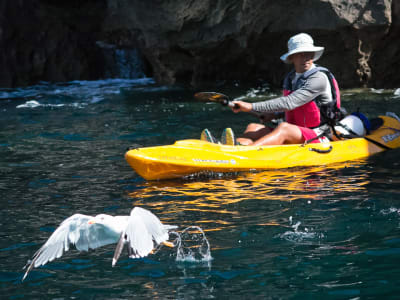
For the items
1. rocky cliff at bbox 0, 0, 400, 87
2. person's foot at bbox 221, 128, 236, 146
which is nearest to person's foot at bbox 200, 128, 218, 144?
person's foot at bbox 221, 128, 236, 146

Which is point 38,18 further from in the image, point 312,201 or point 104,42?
point 312,201

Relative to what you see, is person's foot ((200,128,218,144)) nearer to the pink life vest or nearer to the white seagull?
the pink life vest

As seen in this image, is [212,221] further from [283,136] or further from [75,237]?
[283,136]

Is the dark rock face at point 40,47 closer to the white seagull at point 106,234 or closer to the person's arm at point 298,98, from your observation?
the person's arm at point 298,98

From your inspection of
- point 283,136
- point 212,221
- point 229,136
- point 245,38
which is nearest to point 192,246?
point 212,221

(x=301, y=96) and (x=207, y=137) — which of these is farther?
(x=207, y=137)

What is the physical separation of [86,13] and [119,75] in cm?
338

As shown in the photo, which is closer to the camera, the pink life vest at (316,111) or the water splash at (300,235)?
the water splash at (300,235)

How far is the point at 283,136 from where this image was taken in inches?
257

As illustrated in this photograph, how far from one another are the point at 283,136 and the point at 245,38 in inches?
268

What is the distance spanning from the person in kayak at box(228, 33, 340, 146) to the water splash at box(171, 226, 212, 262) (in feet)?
7.37

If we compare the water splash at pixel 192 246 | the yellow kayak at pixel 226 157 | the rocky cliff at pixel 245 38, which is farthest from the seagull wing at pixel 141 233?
the rocky cliff at pixel 245 38

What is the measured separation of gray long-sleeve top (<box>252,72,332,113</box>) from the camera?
642 centimetres

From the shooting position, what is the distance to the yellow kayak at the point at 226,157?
20.0 ft
